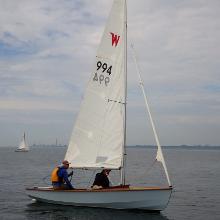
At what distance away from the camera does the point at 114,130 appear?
40.2ft

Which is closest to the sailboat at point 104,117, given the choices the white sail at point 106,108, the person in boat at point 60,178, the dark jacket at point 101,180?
the white sail at point 106,108

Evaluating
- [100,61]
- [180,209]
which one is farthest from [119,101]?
[180,209]

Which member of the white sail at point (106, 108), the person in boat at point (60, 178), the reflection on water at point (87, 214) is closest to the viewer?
the reflection on water at point (87, 214)

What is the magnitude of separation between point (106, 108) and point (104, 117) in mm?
405

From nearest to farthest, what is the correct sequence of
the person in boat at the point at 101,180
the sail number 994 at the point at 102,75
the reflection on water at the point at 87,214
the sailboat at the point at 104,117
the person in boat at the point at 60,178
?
the reflection on water at the point at 87,214 < the person in boat at the point at 101,180 < the person in boat at the point at 60,178 < the sailboat at the point at 104,117 < the sail number 994 at the point at 102,75

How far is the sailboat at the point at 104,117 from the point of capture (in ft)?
39.7

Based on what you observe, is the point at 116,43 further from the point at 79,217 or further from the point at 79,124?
the point at 79,217

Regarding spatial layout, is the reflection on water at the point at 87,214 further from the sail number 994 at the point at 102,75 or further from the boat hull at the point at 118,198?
the sail number 994 at the point at 102,75

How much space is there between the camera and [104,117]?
1248 cm

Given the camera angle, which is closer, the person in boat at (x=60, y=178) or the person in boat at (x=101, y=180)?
the person in boat at (x=101, y=180)

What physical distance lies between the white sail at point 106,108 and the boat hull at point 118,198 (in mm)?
1266

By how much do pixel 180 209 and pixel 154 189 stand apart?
3.62 metres

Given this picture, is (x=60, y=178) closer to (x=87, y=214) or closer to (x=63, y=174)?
(x=63, y=174)

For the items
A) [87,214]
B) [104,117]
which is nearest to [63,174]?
[87,214]
